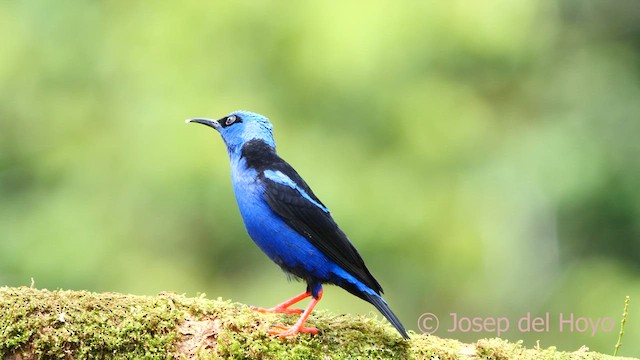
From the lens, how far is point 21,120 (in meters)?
12.9

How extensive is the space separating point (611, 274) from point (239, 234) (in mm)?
4770

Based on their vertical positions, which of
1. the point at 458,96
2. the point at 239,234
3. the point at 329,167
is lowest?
the point at 239,234

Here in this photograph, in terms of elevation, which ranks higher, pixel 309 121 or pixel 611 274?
pixel 309 121

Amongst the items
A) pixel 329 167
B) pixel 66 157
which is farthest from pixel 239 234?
pixel 66 157

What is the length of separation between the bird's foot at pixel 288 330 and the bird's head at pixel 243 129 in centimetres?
164

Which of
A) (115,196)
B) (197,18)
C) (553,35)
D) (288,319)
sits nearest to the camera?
(288,319)

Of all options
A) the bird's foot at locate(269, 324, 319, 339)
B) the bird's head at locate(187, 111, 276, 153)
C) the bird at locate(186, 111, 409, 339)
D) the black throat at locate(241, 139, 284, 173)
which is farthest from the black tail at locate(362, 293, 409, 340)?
the bird's head at locate(187, 111, 276, 153)

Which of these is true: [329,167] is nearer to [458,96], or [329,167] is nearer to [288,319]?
[458,96]

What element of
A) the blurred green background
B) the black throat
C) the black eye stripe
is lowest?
the black throat

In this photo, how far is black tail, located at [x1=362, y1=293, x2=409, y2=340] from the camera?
4305mm

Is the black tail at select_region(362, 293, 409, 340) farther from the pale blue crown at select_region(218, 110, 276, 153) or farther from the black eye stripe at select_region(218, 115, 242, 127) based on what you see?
the black eye stripe at select_region(218, 115, 242, 127)

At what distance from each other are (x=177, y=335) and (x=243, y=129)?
1.92 m

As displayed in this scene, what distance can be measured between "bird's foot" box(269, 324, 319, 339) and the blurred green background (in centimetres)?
561

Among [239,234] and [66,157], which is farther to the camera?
[66,157]
